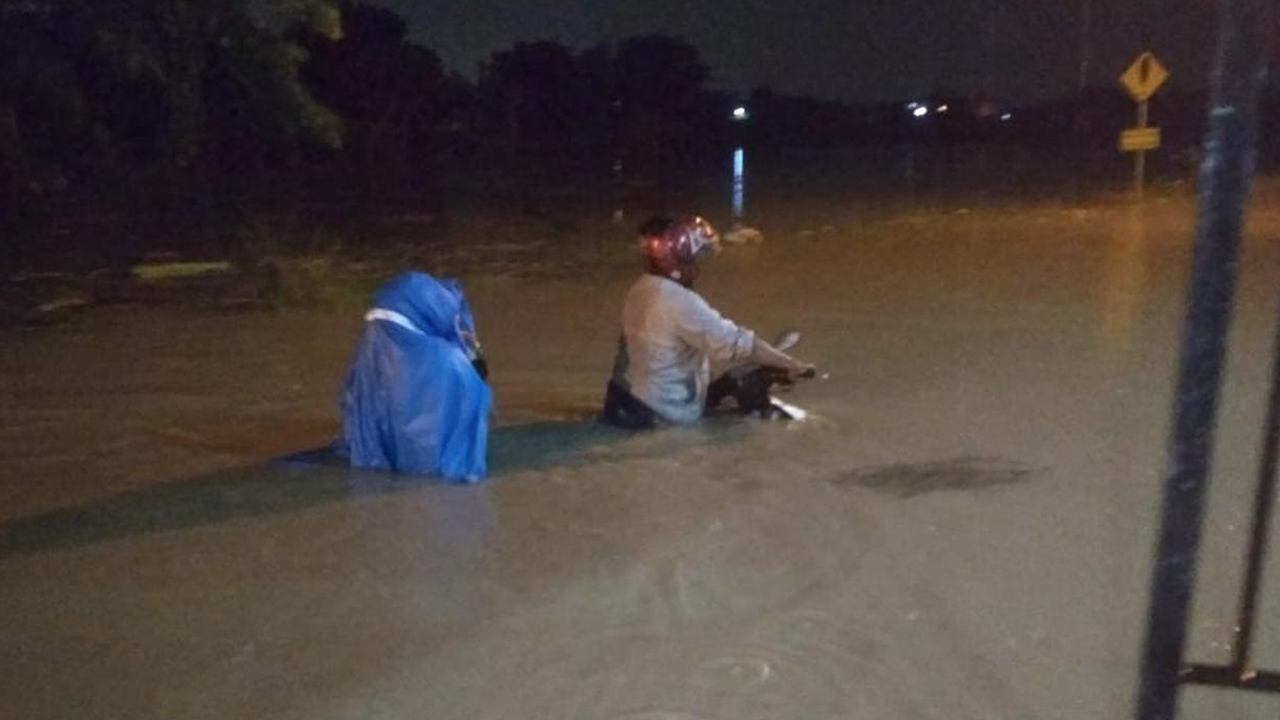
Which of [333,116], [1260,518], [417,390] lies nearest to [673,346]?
[417,390]

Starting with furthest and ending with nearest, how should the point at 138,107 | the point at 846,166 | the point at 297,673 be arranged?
the point at 846,166, the point at 138,107, the point at 297,673

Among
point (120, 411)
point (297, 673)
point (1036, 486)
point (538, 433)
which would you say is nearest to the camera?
point (297, 673)

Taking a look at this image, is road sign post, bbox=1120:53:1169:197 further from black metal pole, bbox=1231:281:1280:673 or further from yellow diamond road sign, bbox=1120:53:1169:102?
black metal pole, bbox=1231:281:1280:673

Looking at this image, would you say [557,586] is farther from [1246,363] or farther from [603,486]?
[1246,363]

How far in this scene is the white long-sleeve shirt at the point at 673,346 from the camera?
9148mm

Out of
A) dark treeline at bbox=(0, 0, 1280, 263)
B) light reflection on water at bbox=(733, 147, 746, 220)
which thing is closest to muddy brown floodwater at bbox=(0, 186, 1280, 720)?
dark treeline at bbox=(0, 0, 1280, 263)

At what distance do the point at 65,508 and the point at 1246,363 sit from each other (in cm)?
741

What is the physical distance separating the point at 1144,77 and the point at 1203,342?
25.6 meters

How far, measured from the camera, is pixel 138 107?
22.4m

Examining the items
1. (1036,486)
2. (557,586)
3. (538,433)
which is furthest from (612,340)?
(557,586)

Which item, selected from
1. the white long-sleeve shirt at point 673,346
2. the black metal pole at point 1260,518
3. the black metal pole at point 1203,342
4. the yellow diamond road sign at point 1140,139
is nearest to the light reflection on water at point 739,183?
the yellow diamond road sign at point 1140,139

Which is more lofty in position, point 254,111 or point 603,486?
point 254,111

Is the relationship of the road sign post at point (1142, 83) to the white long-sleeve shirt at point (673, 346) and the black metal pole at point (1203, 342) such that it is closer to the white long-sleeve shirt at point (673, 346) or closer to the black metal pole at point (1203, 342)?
the white long-sleeve shirt at point (673, 346)

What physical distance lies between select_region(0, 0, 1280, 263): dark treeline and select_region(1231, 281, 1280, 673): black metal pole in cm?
71
